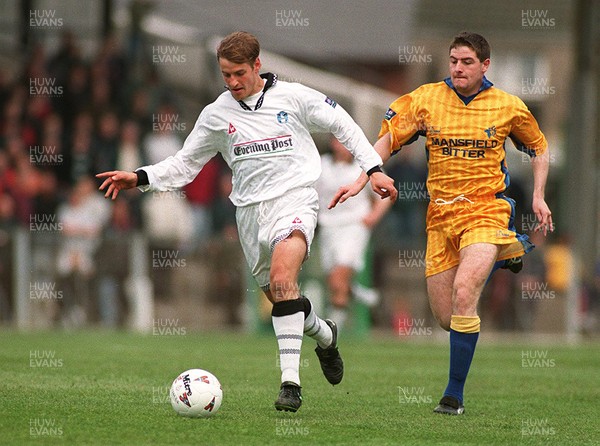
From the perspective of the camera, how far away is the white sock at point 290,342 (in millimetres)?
8500

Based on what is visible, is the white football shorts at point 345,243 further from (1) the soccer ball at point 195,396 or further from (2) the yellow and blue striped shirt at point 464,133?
(1) the soccer ball at point 195,396

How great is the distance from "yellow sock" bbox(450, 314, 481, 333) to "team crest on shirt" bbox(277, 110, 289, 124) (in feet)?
6.02

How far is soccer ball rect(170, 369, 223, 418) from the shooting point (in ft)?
26.6

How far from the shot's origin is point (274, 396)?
968cm

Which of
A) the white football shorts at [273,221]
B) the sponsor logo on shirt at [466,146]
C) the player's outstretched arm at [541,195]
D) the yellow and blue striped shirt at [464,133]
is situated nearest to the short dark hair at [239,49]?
the white football shorts at [273,221]

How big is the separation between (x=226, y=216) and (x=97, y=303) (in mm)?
2558

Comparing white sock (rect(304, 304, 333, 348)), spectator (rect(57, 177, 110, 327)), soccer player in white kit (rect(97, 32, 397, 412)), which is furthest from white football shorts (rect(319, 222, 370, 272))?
soccer player in white kit (rect(97, 32, 397, 412))

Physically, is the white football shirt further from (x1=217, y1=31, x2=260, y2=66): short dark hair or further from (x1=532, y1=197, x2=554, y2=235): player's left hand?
(x1=532, y1=197, x2=554, y2=235): player's left hand

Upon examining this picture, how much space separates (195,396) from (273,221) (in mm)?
1413

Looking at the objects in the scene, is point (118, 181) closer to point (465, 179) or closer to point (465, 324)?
point (465, 179)

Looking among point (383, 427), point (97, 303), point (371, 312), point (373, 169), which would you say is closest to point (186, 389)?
point (383, 427)

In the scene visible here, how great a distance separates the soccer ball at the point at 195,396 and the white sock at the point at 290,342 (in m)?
0.56

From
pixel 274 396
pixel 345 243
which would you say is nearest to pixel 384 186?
pixel 274 396

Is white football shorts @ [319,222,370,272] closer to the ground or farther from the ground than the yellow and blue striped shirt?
closer to the ground
